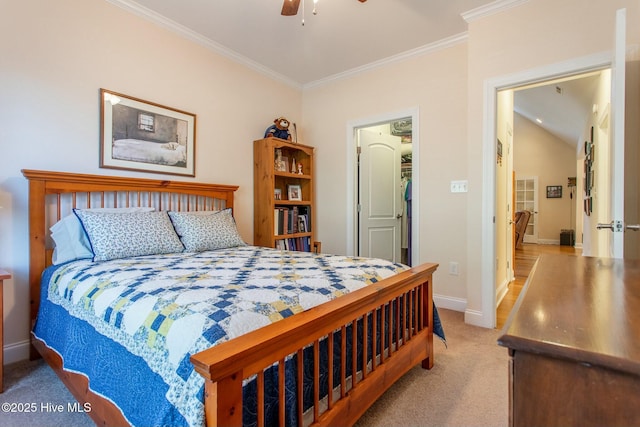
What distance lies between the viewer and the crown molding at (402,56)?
9.72ft

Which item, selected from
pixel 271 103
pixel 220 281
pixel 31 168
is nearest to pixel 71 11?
pixel 31 168

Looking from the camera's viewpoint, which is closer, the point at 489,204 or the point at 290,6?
the point at 290,6

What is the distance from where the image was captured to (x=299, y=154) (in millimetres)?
Answer: 3930

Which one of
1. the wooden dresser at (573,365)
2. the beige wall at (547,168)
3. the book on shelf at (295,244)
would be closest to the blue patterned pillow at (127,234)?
the book on shelf at (295,244)

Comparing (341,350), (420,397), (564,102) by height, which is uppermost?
→ (564,102)

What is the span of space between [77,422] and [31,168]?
5.16 feet

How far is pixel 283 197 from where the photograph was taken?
12.5 ft

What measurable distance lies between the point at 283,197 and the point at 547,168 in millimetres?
8671

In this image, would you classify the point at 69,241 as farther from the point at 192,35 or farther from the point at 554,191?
the point at 554,191

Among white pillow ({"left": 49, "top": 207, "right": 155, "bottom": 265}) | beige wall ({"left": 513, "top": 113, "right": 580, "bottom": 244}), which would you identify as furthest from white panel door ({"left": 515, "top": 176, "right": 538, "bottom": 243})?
white pillow ({"left": 49, "top": 207, "right": 155, "bottom": 265})

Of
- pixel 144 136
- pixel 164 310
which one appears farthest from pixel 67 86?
pixel 164 310

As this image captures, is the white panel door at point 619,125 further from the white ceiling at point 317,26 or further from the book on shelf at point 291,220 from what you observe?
the book on shelf at point 291,220

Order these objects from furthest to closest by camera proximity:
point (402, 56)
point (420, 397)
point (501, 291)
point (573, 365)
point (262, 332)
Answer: point (501, 291), point (402, 56), point (420, 397), point (262, 332), point (573, 365)

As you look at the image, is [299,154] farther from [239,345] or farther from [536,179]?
[536,179]
